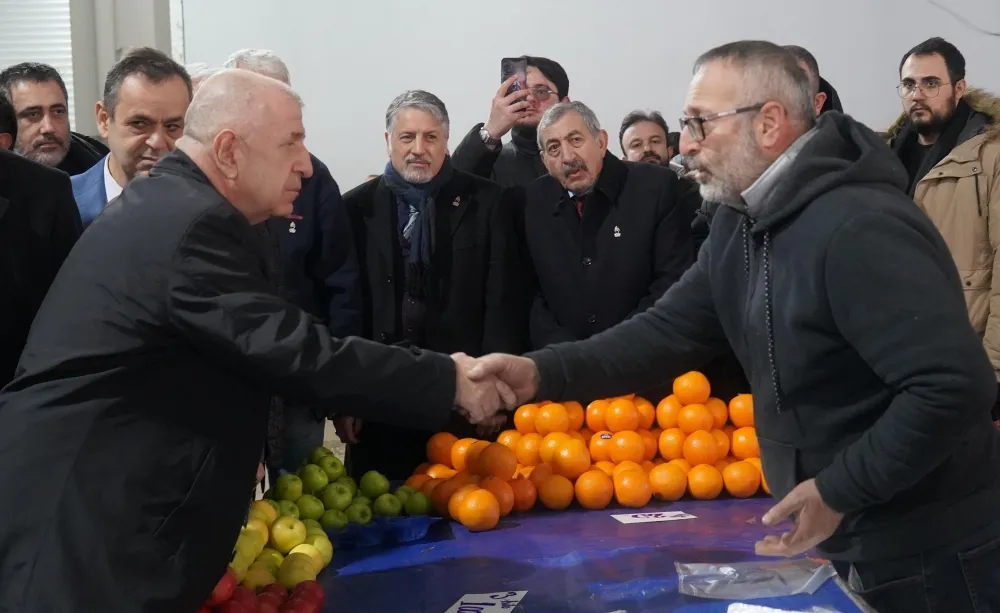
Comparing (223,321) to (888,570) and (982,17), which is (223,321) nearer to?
(888,570)

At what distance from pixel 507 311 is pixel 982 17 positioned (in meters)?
4.55

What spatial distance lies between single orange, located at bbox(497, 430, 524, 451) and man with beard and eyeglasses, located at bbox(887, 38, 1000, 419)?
194 centimetres

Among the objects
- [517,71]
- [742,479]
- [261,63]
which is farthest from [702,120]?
[517,71]

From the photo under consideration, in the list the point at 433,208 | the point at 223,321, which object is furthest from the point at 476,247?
the point at 223,321

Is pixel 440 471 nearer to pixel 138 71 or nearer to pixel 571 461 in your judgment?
pixel 571 461

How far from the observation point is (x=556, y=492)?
8.91 feet

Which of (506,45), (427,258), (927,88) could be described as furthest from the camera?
(506,45)

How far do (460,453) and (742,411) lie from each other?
0.88m

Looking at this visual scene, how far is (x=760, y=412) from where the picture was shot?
6.22 feet

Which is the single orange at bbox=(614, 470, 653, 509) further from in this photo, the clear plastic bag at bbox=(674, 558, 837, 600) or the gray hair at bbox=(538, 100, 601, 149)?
the gray hair at bbox=(538, 100, 601, 149)

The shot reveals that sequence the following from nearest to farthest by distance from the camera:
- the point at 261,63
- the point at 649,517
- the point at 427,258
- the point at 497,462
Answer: the point at 649,517 < the point at 497,462 < the point at 261,63 < the point at 427,258

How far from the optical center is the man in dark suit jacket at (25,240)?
2.06m

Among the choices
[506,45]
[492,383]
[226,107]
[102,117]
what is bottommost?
[492,383]

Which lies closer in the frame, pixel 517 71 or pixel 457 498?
pixel 457 498
